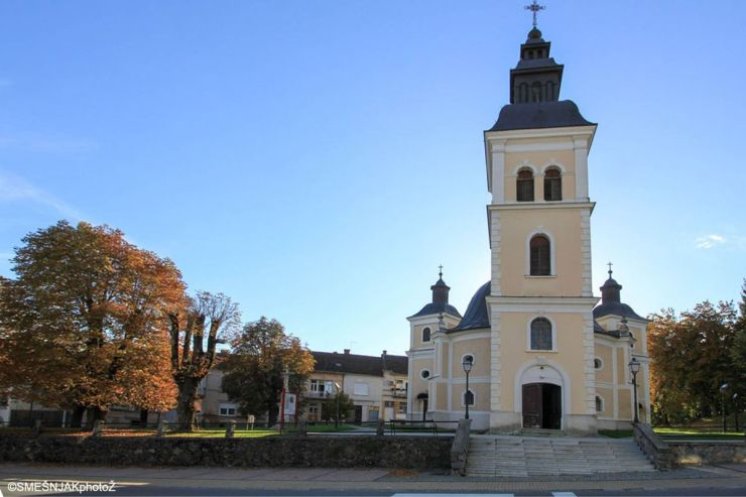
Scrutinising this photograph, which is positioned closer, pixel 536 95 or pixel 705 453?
pixel 705 453

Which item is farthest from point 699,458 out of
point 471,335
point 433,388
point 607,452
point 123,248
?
point 123,248

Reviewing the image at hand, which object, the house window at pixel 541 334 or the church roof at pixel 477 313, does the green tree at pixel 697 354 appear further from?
the house window at pixel 541 334

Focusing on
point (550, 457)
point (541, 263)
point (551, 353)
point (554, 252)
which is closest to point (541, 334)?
point (551, 353)

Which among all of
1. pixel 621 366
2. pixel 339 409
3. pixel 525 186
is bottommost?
pixel 339 409

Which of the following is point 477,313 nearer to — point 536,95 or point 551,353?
point 551,353

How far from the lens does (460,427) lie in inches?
881

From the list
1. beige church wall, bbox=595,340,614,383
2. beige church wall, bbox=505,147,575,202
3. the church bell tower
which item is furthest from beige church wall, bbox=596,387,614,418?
beige church wall, bbox=505,147,575,202

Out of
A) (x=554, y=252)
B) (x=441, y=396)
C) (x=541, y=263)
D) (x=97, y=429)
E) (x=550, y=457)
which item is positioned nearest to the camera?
(x=550, y=457)

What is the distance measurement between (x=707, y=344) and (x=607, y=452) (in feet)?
93.0

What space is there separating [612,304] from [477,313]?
45.9ft

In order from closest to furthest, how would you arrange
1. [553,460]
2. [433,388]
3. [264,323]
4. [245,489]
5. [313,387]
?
1. [245,489]
2. [553,460]
3. [433,388]
4. [264,323]
5. [313,387]

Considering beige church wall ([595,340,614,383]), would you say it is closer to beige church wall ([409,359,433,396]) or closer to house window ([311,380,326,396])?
beige church wall ([409,359,433,396])

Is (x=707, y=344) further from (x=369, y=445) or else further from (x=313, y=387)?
(x=313, y=387)

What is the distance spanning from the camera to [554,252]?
29.4m
